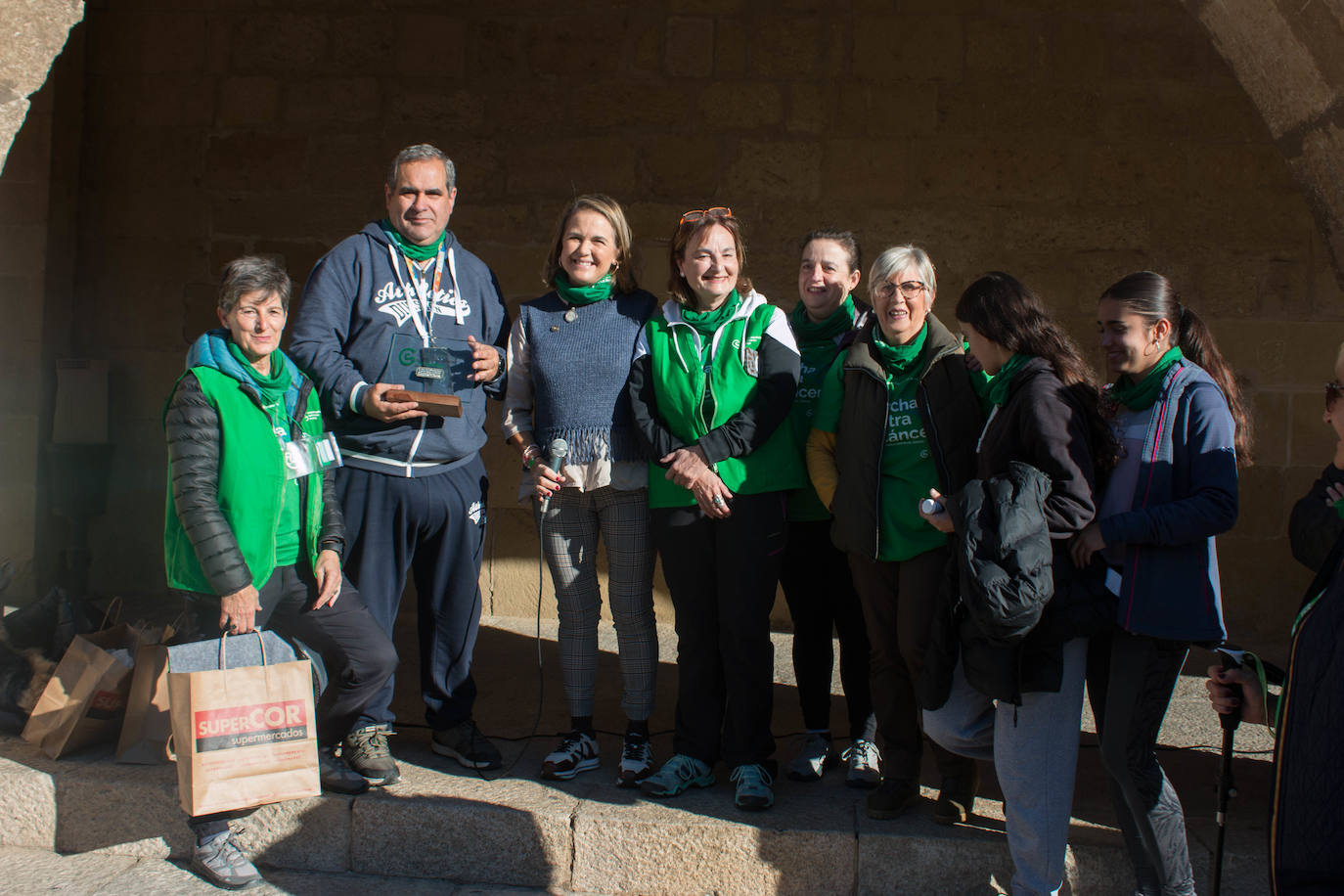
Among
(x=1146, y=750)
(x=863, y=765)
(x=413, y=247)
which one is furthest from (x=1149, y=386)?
(x=413, y=247)

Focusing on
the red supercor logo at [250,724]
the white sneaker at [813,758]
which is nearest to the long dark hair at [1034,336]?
the white sneaker at [813,758]

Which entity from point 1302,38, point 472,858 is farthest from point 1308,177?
point 472,858

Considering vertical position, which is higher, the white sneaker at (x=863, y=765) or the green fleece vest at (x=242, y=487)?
the green fleece vest at (x=242, y=487)

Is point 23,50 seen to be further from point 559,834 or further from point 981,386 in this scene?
point 981,386

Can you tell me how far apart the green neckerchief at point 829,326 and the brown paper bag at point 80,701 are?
2.27 m

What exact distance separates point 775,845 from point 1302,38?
2.52m

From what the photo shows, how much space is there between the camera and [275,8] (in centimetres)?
507

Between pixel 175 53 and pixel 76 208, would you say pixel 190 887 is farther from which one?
pixel 175 53

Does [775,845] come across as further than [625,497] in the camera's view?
No

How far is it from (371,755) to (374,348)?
3.84 feet

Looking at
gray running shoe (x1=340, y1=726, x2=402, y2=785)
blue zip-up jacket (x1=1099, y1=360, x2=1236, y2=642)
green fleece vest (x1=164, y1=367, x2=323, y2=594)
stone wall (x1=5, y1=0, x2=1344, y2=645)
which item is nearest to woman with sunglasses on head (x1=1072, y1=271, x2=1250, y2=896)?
blue zip-up jacket (x1=1099, y1=360, x2=1236, y2=642)

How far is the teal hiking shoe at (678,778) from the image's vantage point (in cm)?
288

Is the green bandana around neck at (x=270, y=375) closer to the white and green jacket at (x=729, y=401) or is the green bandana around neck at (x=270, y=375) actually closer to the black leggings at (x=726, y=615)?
the white and green jacket at (x=729, y=401)

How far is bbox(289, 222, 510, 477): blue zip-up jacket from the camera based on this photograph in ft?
9.78
